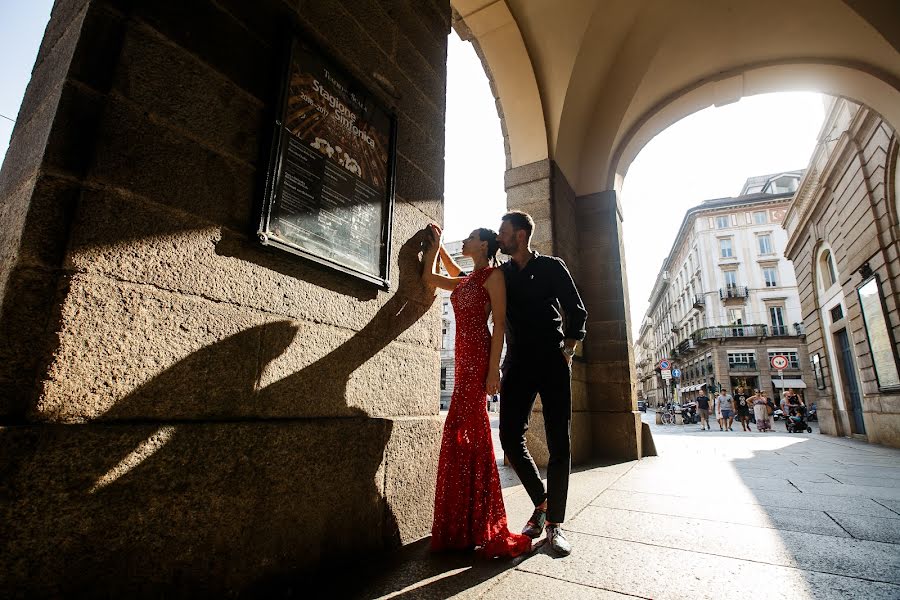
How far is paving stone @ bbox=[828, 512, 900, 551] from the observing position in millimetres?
2350

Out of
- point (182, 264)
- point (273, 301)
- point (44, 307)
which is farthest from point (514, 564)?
point (44, 307)

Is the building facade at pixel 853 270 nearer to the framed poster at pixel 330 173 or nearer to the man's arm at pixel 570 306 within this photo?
the man's arm at pixel 570 306

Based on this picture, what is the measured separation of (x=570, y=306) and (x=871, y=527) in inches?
88.8

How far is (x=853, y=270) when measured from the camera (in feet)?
31.6

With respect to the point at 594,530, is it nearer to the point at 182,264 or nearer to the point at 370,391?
the point at 370,391

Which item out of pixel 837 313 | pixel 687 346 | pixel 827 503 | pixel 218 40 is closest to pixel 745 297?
pixel 687 346

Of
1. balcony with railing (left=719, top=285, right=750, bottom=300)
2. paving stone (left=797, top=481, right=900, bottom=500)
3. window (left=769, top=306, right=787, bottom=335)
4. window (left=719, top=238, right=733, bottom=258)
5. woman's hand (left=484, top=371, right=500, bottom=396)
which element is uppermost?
window (left=719, top=238, right=733, bottom=258)

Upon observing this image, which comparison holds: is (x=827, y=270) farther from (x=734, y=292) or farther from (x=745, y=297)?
(x=745, y=297)

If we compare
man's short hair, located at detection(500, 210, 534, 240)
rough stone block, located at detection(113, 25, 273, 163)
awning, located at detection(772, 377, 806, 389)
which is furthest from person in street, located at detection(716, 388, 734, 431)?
awning, located at detection(772, 377, 806, 389)

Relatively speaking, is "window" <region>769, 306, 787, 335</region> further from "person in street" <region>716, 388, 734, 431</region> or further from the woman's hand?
the woman's hand

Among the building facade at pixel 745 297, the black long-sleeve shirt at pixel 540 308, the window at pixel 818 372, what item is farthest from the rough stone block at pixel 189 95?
the building facade at pixel 745 297

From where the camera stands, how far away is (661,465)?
5.04m

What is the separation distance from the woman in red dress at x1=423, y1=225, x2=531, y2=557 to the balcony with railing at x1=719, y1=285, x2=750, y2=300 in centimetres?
4041

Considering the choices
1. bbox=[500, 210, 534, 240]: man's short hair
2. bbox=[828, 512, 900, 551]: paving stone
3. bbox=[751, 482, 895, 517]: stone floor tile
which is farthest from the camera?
bbox=[751, 482, 895, 517]: stone floor tile
